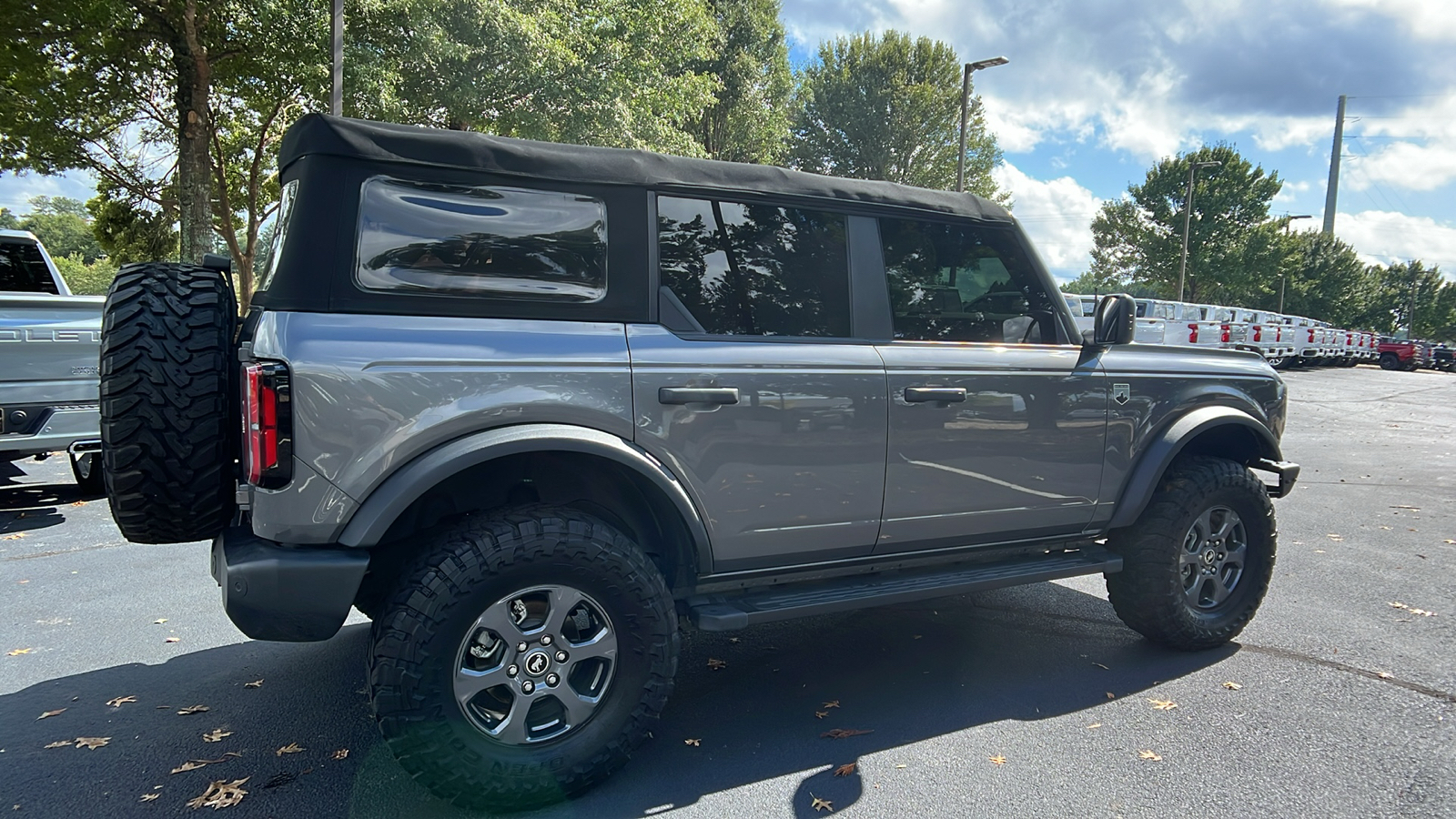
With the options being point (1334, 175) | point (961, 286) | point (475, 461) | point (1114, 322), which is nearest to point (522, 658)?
point (475, 461)

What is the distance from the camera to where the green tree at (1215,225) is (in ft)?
160

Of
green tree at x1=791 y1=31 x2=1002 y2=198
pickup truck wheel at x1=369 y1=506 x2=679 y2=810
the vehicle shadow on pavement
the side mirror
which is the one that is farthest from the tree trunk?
green tree at x1=791 y1=31 x2=1002 y2=198

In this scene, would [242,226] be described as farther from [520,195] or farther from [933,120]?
[520,195]

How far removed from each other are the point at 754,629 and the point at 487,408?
231 centimetres

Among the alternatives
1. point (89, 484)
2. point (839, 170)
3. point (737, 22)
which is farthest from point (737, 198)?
point (839, 170)

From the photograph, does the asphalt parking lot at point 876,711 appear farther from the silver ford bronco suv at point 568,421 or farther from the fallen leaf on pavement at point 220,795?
the silver ford bronco suv at point 568,421

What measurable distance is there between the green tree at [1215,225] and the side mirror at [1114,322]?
51801 millimetres

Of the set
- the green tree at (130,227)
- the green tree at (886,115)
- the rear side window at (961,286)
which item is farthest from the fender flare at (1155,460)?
the green tree at (886,115)

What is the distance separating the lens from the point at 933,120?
3925 cm

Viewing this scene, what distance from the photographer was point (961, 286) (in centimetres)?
371

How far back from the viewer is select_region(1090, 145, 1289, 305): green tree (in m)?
48.8

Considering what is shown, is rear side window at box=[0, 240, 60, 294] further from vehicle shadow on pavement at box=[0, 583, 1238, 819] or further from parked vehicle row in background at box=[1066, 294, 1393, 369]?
parked vehicle row in background at box=[1066, 294, 1393, 369]

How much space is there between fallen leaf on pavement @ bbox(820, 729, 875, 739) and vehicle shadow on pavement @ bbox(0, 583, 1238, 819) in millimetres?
17

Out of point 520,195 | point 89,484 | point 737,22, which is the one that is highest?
point 737,22
